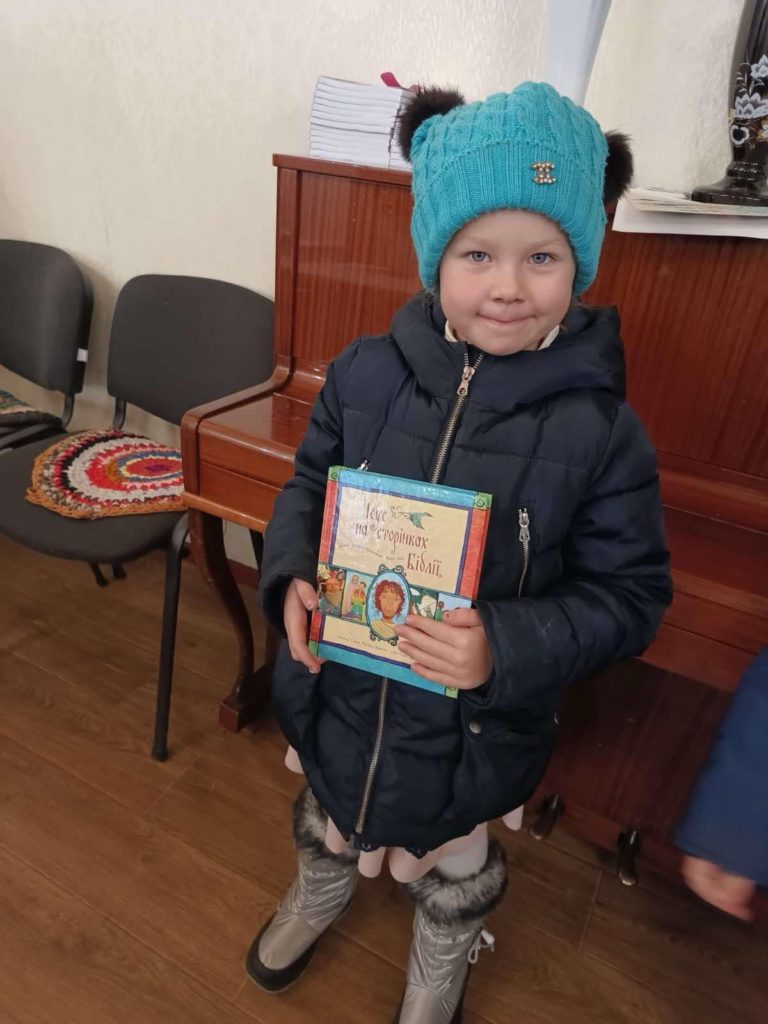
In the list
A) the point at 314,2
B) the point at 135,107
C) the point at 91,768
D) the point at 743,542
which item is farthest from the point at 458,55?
the point at 91,768

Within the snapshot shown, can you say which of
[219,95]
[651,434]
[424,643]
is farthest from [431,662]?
[219,95]

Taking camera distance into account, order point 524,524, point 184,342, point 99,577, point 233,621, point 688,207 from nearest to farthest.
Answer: point 524,524 < point 688,207 < point 233,621 < point 184,342 < point 99,577

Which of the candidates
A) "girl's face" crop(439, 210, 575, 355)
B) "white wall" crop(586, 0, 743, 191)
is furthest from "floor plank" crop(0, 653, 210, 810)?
"white wall" crop(586, 0, 743, 191)

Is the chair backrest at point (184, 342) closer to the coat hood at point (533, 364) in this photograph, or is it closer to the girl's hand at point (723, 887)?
the coat hood at point (533, 364)

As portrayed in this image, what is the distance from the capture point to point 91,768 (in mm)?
1475

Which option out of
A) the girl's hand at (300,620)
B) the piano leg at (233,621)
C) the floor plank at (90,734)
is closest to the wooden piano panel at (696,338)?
the girl's hand at (300,620)

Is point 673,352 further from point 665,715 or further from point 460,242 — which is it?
point 665,715

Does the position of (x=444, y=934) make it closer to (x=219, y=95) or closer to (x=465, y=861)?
(x=465, y=861)

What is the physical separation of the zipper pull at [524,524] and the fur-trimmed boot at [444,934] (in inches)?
22.5

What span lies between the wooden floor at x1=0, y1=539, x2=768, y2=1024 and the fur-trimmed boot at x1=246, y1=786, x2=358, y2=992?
0.04 m

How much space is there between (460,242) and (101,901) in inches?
49.1

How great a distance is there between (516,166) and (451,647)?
Answer: 1.49ft

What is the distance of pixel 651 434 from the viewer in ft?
3.56

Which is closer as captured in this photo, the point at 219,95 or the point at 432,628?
the point at 432,628
